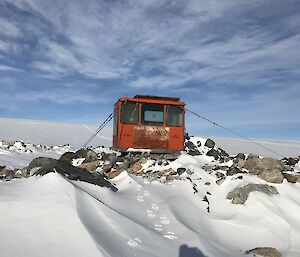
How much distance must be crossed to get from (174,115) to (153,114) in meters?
0.86

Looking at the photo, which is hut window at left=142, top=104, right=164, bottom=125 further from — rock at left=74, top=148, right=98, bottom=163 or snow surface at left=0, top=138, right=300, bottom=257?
snow surface at left=0, top=138, right=300, bottom=257

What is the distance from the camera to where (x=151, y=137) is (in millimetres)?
12211

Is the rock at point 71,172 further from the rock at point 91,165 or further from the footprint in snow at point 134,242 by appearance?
the rock at point 91,165

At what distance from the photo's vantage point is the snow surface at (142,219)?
152 inches

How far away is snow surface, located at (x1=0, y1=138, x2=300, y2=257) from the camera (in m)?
3.86

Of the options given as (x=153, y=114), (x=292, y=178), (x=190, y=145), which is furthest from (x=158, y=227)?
(x=190, y=145)

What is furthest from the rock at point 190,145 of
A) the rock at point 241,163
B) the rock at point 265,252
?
the rock at point 265,252

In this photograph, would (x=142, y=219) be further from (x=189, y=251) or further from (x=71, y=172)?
(x=71, y=172)

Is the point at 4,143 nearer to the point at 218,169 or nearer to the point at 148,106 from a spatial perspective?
the point at 148,106

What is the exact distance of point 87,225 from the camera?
420cm

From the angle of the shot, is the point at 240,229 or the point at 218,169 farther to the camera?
the point at 218,169

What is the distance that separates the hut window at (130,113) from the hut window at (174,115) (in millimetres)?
1301

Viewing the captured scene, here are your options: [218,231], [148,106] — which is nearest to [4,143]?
[148,106]

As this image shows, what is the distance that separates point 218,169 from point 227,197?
214cm
